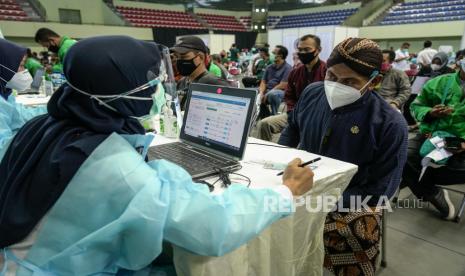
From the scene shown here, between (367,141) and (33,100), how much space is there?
10.8 ft

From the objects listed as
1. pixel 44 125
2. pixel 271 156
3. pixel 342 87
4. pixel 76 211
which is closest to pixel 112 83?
pixel 44 125

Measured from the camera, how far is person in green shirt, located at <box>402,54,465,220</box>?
217 centimetres

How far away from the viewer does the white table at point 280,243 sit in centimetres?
90

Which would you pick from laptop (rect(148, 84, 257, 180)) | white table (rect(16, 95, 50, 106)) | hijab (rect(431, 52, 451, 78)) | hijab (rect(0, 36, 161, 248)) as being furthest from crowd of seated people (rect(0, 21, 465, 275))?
hijab (rect(431, 52, 451, 78))

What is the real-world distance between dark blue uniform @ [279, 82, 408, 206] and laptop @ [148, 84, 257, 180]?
496 mm

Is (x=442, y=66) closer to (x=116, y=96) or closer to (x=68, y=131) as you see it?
(x=116, y=96)

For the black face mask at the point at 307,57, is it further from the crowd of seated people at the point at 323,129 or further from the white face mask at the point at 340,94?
the white face mask at the point at 340,94

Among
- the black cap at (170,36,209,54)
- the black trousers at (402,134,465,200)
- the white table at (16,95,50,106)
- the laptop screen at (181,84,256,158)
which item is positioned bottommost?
the black trousers at (402,134,465,200)

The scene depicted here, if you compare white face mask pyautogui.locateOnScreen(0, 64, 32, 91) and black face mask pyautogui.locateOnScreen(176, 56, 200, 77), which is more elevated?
black face mask pyautogui.locateOnScreen(176, 56, 200, 77)

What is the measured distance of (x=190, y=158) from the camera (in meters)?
1.32

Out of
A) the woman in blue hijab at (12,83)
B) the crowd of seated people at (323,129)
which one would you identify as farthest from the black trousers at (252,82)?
the woman in blue hijab at (12,83)

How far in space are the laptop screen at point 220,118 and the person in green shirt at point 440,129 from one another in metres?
1.68

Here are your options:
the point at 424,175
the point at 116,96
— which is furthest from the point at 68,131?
the point at 424,175

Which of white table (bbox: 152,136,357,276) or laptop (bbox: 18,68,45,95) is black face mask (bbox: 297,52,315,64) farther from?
laptop (bbox: 18,68,45,95)
